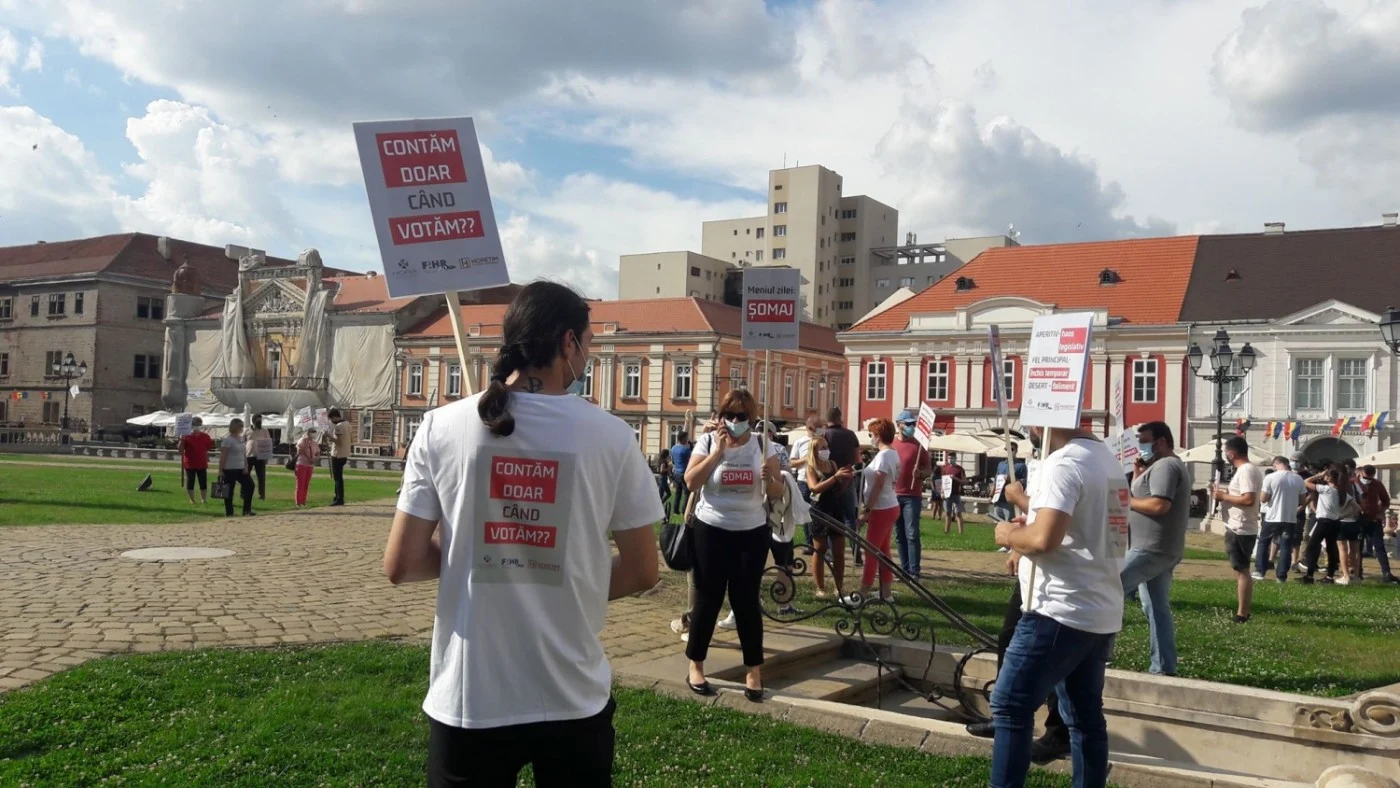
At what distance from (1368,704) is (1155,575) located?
1.75 m

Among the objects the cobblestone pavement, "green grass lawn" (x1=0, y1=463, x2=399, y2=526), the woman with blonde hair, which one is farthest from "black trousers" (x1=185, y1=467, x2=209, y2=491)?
the woman with blonde hair

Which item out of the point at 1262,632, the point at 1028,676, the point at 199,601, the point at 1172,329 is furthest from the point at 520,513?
the point at 1172,329

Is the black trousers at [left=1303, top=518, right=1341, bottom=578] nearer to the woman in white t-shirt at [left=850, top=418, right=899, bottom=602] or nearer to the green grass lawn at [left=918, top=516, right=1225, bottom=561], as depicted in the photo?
the green grass lawn at [left=918, top=516, right=1225, bottom=561]

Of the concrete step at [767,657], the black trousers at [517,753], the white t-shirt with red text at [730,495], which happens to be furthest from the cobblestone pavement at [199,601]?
the black trousers at [517,753]

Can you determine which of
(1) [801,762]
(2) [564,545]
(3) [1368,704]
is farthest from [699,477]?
(3) [1368,704]

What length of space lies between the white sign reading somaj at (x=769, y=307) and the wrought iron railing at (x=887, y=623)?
1619 millimetres

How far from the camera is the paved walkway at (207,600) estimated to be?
757 cm

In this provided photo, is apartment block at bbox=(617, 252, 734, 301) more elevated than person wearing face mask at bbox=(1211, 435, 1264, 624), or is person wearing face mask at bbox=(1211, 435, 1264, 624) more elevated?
apartment block at bbox=(617, 252, 734, 301)

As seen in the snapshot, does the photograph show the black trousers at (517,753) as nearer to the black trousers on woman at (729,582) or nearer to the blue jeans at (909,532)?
the black trousers on woman at (729,582)

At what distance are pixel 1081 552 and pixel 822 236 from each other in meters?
92.7

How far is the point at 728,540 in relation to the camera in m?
6.88

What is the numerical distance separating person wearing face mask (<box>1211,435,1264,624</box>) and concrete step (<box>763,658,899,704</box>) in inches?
178

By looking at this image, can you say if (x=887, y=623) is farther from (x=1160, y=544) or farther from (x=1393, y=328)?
Result: (x=1393, y=328)

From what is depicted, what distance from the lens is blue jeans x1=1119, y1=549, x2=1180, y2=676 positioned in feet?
26.4
